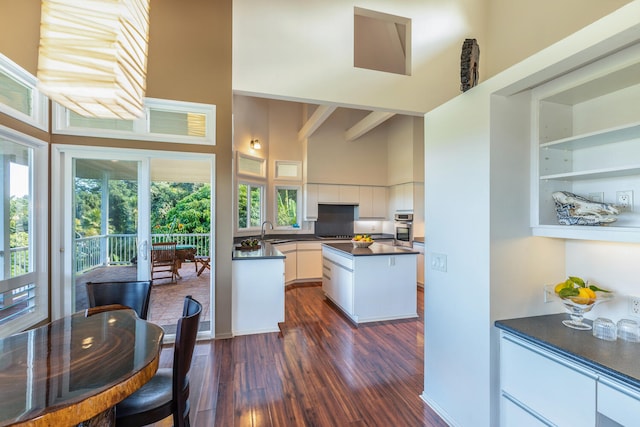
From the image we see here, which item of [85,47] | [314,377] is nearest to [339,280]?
[314,377]

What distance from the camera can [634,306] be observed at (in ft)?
4.69

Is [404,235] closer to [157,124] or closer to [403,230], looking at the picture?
[403,230]

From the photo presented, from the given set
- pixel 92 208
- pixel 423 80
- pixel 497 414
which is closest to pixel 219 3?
pixel 423 80

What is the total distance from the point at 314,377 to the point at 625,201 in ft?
8.02

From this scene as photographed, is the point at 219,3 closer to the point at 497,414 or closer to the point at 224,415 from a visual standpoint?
the point at 224,415

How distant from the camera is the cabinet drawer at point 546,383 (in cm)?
121

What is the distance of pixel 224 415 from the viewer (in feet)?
6.44

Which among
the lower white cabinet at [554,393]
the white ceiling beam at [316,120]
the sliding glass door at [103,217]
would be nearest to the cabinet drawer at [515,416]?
the lower white cabinet at [554,393]

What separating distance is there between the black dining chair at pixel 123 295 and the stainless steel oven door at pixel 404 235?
15.0 ft

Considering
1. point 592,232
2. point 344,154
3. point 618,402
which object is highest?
point 344,154

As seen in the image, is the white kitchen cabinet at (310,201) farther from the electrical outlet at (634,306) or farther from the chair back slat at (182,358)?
the electrical outlet at (634,306)

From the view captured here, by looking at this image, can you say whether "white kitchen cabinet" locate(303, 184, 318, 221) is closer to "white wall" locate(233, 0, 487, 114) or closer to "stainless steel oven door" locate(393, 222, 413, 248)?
"stainless steel oven door" locate(393, 222, 413, 248)

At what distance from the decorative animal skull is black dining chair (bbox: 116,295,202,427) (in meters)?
2.06

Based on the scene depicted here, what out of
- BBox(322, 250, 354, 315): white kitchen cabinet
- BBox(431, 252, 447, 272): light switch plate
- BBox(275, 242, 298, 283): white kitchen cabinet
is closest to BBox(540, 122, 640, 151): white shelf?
BBox(431, 252, 447, 272): light switch plate
